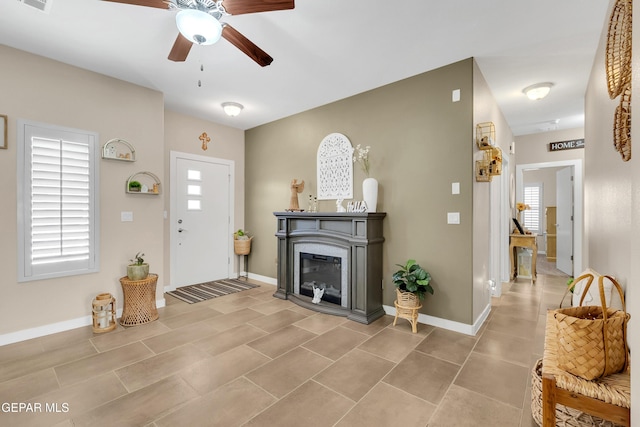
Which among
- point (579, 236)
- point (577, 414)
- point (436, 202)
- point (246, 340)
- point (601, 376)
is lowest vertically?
point (246, 340)

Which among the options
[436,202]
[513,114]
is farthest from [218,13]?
[513,114]

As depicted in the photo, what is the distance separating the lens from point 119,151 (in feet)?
10.7

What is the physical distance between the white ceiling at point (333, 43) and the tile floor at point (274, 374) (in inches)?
106

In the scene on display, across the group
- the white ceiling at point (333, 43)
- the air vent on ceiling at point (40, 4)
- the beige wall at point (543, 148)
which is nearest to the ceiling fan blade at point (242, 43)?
the white ceiling at point (333, 43)

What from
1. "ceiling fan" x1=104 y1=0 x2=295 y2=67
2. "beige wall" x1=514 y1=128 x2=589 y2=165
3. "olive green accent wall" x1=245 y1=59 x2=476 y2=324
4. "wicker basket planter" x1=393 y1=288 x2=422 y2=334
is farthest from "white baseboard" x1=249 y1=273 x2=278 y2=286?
"beige wall" x1=514 y1=128 x2=589 y2=165

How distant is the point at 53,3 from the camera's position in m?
2.08

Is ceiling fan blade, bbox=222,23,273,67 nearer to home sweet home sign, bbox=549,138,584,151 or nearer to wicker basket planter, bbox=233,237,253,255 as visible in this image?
wicker basket planter, bbox=233,237,253,255

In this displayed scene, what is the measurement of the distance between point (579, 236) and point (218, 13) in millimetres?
5995

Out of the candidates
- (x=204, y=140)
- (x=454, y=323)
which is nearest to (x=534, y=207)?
(x=454, y=323)

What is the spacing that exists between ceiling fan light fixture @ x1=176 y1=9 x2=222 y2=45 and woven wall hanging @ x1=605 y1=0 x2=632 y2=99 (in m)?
2.21

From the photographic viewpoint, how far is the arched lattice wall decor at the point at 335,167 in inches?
150

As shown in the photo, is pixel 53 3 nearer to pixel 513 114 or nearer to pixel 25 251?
pixel 25 251

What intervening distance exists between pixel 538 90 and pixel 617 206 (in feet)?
7.37

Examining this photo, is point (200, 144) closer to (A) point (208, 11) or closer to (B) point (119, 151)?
(B) point (119, 151)
